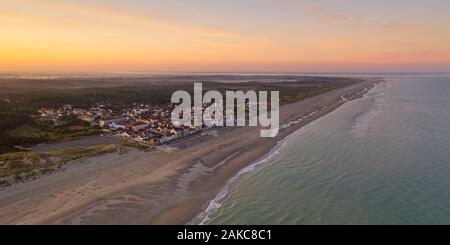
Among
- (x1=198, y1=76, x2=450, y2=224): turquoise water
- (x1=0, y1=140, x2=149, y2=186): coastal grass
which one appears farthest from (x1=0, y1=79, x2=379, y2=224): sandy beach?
(x1=198, y1=76, x2=450, y2=224): turquoise water

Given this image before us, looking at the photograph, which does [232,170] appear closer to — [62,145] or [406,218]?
[406,218]

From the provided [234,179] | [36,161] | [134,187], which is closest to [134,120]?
[36,161]

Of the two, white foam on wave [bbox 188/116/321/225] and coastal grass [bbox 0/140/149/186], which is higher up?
coastal grass [bbox 0/140/149/186]

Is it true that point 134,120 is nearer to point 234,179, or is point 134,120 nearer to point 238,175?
point 238,175

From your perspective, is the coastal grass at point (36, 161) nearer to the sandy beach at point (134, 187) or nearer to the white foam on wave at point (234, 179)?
the sandy beach at point (134, 187)

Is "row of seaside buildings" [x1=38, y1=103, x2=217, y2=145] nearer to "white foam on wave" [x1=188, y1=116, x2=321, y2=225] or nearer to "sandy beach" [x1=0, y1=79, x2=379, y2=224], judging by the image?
"sandy beach" [x1=0, y1=79, x2=379, y2=224]

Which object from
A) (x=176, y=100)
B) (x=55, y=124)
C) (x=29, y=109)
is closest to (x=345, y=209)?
(x=55, y=124)
